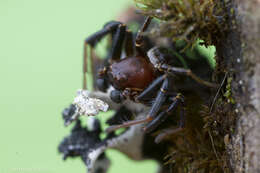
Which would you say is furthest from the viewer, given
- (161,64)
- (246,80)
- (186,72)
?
(161,64)

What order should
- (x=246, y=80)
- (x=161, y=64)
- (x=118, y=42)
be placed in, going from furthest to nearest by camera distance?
(x=118, y=42) < (x=161, y=64) < (x=246, y=80)

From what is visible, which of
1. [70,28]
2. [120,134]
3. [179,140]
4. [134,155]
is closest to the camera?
[179,140]

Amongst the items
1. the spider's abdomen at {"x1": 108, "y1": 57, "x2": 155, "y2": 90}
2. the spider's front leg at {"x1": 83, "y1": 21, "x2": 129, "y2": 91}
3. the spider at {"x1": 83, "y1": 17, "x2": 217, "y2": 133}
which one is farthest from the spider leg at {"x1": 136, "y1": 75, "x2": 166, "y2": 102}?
the spider's front leg at {"x1": 83, "y1": 21, "x2": 129, "y2": 91}

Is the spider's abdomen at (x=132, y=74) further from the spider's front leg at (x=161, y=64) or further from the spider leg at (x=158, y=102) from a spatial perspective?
the spider leg at (x=158, y=102)

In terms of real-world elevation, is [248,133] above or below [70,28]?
above

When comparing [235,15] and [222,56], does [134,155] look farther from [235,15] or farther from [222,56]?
[235,15]

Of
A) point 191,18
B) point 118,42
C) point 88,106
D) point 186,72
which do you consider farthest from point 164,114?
point 118,42

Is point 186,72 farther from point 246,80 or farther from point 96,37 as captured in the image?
point 96,37

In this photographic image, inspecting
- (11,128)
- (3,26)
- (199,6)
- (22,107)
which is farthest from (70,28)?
(199,6)
